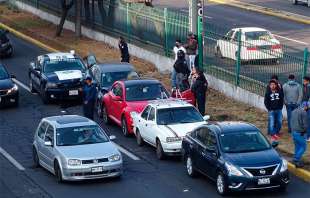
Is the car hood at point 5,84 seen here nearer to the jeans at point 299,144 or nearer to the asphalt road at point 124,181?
the asphalt road at point 124,181

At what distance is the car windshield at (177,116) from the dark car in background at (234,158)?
2.15m

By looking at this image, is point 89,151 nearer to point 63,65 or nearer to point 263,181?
point 263,181

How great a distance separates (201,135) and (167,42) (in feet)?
51.6

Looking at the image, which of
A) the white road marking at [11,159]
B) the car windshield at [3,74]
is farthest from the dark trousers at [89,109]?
the car windshield at [3,74]

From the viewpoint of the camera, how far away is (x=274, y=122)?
2598cm

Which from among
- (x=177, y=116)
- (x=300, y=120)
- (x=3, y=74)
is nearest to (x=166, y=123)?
(x=177, y=116)

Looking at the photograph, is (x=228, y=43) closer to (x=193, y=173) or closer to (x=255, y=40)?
(x=255, y=40)

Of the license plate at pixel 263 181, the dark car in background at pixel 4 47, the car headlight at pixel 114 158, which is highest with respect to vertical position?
the license plate at pixel 263 181

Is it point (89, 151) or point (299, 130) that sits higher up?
point (299, 130)

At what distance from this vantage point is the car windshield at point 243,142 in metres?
21.3

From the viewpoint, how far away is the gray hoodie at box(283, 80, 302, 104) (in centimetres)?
2566

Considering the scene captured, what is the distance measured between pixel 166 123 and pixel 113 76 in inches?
266

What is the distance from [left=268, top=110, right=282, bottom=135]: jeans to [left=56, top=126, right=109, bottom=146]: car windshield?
5.12 meters

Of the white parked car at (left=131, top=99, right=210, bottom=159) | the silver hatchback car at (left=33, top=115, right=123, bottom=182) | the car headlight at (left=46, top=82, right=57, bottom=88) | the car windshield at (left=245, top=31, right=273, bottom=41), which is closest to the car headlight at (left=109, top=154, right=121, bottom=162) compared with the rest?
the silver hatchback car at (left=33, top=115, right=123, bottom=182)
